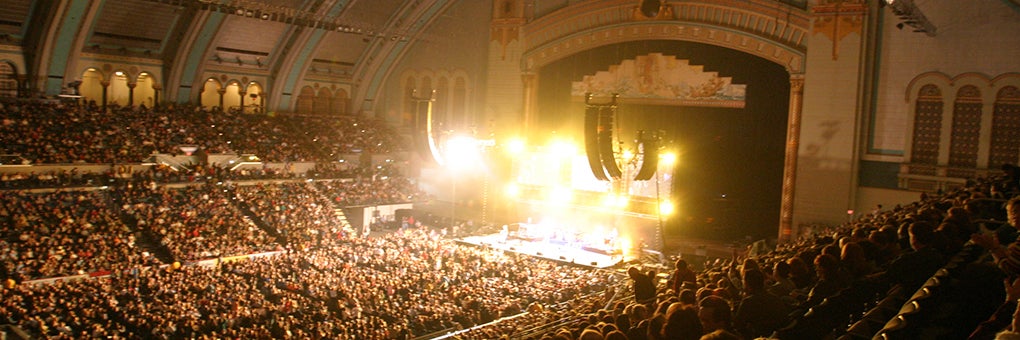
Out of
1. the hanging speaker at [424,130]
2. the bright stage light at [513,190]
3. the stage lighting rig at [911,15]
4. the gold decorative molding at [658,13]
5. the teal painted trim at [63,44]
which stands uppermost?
the gold decorative molding at [658,13]

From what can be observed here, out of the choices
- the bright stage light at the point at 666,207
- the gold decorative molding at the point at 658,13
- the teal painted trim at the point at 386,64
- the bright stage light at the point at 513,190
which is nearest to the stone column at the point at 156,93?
the teal painted trim at the point at 386,64

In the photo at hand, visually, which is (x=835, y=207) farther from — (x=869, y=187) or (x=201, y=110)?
(x=201, y=110)

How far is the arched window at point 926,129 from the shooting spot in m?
23.2

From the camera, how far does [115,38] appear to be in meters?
27.8

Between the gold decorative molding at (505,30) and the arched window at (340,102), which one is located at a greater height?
the gold decorative molding at (505,30)

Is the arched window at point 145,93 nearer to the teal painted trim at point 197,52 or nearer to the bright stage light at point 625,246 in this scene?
the teal painted trim at point 197,52

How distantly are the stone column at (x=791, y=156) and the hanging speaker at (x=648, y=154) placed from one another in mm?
4421

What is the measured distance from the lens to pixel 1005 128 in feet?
72.8

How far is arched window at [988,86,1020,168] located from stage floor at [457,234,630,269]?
1102 cm

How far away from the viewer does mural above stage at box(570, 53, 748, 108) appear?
27.3 metres

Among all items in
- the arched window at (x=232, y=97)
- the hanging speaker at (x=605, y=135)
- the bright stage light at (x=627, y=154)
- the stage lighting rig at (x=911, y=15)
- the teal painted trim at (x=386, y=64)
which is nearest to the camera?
the stage lighting rig at (x=911, y=15)

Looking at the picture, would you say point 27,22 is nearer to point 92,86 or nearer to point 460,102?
point 92,86

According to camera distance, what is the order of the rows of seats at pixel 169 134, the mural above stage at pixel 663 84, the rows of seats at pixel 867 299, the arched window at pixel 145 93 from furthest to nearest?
the arched window at pixel 145 93, the mural above stage at pixel 663 84, the rows of seats at pixel 169 134, the rows of seats at pixel 867 299

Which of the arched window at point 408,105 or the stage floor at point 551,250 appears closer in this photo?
the stage floor at point 551,250
